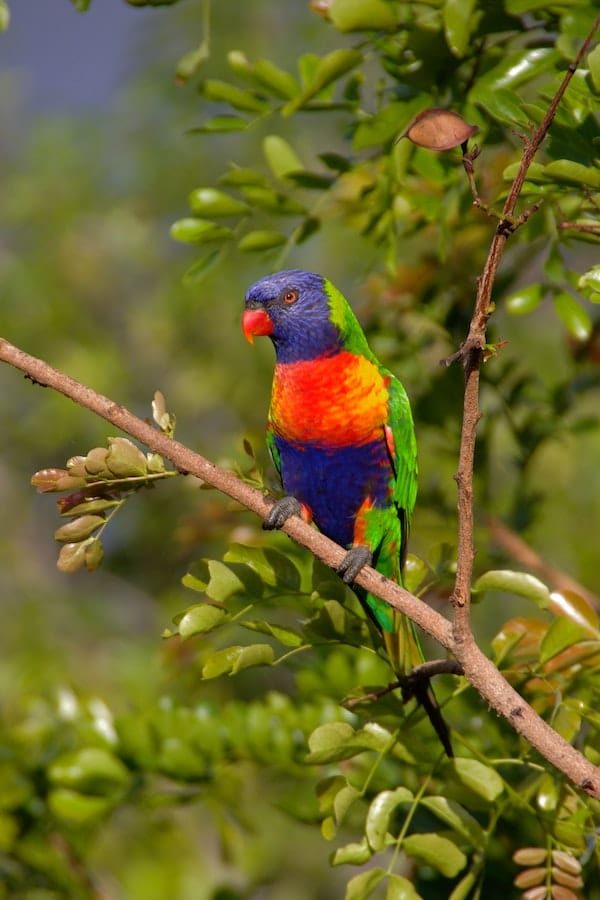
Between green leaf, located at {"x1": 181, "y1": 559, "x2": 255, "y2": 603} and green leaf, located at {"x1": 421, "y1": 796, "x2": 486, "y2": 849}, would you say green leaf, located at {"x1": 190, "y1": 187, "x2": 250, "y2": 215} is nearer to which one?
green leaf, located at {"x1": 181, "y1": 559, "x2": 255, "y2": 603}

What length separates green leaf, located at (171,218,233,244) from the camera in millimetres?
1741

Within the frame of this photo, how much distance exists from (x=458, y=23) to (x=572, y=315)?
23.0 inches

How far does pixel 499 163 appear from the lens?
7.35 ft

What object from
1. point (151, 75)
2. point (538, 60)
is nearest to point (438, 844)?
point (538, 60)

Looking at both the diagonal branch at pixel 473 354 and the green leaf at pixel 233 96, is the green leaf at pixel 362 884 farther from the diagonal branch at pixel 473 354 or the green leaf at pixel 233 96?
the green leaf at pixel 233 96

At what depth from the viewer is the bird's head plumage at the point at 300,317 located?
2172 mm

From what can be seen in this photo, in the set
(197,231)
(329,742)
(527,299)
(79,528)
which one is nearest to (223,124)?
(197,231)

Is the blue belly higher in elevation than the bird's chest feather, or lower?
lower

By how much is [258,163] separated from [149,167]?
555 mm

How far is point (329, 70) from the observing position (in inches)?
57.1

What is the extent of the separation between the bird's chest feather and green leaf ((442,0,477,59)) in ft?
2.74

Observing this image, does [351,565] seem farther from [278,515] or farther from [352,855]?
[352,855]

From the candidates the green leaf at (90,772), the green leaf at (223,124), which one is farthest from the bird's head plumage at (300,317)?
the green leaf at (90,772)

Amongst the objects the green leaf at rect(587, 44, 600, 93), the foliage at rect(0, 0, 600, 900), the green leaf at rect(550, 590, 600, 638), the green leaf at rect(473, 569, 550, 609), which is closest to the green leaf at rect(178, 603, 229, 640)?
the foliage at rect(0, 0, 600, 900)
